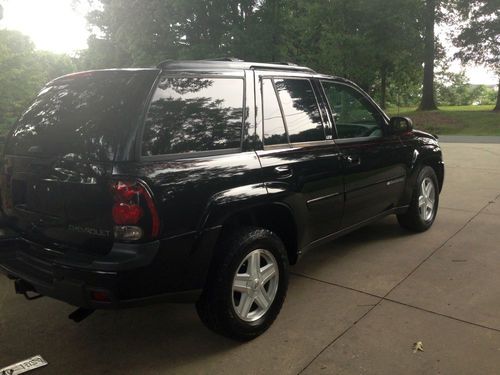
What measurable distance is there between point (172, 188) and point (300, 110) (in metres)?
1.46

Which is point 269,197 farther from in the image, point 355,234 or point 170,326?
point 355,234

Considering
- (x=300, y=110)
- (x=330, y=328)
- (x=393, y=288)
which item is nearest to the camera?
(x=330, y=328)

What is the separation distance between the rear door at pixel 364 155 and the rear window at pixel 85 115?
5.98 feet

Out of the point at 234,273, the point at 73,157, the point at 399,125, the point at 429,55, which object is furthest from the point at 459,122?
the point at 73,157

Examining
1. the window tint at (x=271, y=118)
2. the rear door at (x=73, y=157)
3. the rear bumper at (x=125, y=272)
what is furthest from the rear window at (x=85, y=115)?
the window tint at (x=271, y=118)

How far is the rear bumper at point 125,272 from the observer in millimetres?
2422

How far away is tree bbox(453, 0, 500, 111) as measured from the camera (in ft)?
77.4

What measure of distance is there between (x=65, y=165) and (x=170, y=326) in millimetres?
1378

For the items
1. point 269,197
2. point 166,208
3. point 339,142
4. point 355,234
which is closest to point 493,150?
point 355,234

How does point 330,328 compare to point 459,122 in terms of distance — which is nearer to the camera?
point 330,328

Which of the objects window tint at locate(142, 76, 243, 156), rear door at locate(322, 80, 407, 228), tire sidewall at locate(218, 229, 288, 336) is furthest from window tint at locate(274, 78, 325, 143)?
tire sidewall at locate(218, 229, 288, 336)

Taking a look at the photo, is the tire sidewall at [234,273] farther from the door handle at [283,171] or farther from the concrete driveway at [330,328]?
the door handle at [283,171]

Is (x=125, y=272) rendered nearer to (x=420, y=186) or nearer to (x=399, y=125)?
(x=399, y=125)

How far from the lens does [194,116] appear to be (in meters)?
2.77
